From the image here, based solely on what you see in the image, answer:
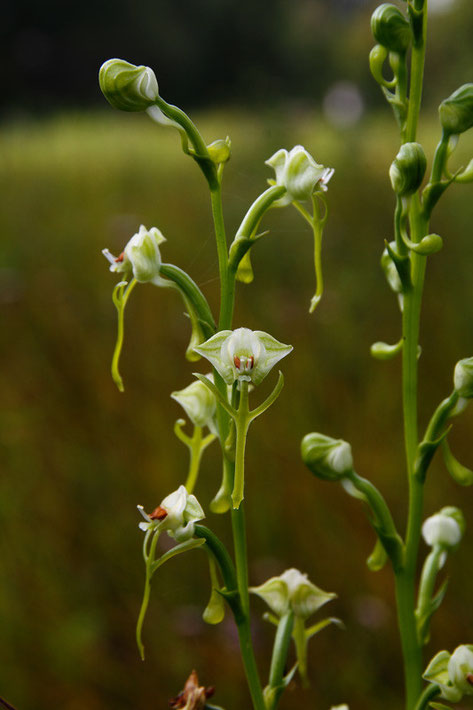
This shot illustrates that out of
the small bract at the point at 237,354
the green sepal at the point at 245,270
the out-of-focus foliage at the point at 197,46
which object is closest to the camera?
the small bract at the point at 237,354

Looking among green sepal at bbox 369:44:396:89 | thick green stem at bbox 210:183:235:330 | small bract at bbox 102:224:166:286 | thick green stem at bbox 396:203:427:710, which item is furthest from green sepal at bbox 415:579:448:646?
green sepal at bbox 369:44:396:89

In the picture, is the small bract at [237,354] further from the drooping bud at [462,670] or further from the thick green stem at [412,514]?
the drooping bud at [462,670]

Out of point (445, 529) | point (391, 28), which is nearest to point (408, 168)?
point (391, 28)

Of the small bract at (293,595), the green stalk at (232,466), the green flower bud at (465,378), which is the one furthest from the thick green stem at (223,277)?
the small bract at (293,595)

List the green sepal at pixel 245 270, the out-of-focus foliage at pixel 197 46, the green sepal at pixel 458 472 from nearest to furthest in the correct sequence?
the green sepal at pixel 245 270 < the green sepal at pixel 458 472 < the out-of-focus foliage at pixel 197 46

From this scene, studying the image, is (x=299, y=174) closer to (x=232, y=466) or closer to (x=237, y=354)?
(x=237, y=354)

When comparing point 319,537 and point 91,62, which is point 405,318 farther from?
point 91,62

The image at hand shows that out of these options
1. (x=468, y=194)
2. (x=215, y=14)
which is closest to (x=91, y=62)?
(x=215, y=14)
